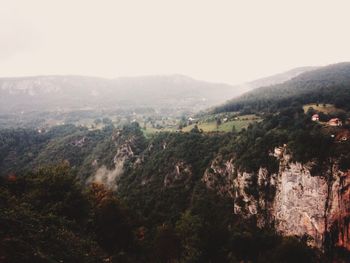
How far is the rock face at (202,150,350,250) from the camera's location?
62594 millimetres

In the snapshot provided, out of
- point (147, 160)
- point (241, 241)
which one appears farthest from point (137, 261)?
point (147, 160)

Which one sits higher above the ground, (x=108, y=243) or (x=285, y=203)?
(x=108, y=243)

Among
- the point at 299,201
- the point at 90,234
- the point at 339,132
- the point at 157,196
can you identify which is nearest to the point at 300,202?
the point at 299,201

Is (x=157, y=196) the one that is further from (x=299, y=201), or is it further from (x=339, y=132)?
(x=339, y=132)

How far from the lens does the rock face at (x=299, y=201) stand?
6259 cm

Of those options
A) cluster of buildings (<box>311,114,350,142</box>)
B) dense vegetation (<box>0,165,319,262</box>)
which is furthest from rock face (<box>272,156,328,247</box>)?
cluster of buildings (<box>311,114,350,142</box>)

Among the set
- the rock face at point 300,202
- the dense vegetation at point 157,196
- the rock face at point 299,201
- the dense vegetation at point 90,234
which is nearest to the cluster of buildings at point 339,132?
the dense vegetation at point 157,196

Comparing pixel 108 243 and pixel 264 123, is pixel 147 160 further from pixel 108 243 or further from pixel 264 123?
pixel 108 243

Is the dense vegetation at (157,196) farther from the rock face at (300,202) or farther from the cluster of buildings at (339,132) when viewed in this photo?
the rock face at (300,202)

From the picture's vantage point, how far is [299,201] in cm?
6944

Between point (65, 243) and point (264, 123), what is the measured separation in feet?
272

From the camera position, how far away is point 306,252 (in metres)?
52.0

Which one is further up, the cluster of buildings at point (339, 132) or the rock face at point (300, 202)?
the cluster of buildings at point (339, 132)

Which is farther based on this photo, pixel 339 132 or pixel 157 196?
pixel 157 196
